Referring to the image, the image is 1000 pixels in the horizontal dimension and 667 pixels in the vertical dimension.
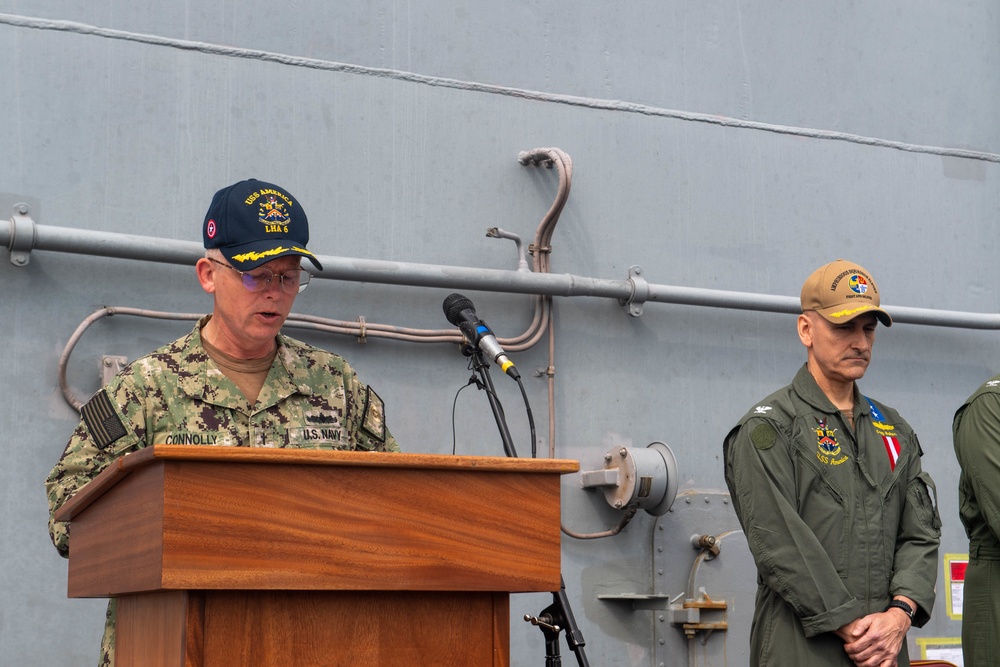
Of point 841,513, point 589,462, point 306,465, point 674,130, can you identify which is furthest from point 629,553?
point 306,465

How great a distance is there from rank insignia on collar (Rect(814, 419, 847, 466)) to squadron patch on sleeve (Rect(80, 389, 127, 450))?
5.75 ft

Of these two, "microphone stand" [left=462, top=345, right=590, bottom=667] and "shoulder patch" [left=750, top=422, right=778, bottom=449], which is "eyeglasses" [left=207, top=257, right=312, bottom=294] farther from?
"shoulder patch" [left=750, top=422, right=778, bottom=449]

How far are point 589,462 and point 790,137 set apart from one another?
5.10ft

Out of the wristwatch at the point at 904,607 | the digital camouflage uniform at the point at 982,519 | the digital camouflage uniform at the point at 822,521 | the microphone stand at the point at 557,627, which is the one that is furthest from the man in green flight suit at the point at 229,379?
the digital camouflage uniform at the point at 982,519

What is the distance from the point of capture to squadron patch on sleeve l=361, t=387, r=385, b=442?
2.48 meters

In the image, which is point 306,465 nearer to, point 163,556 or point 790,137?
point 163,556

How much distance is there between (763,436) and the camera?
311 centimetres

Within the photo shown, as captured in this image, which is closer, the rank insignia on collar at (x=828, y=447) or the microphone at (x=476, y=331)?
the microphone at (x=476, y=331)

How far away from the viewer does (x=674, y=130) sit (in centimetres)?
454

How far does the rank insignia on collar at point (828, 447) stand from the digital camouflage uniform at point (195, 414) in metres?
1.27

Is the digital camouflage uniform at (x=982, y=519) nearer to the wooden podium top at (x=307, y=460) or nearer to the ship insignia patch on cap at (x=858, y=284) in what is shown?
the ship insignia patch on cap at (x=858, y=284)

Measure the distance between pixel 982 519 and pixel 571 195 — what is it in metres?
1.77

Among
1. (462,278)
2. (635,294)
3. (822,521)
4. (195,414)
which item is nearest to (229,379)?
(195,414)

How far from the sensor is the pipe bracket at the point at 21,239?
339 cm
